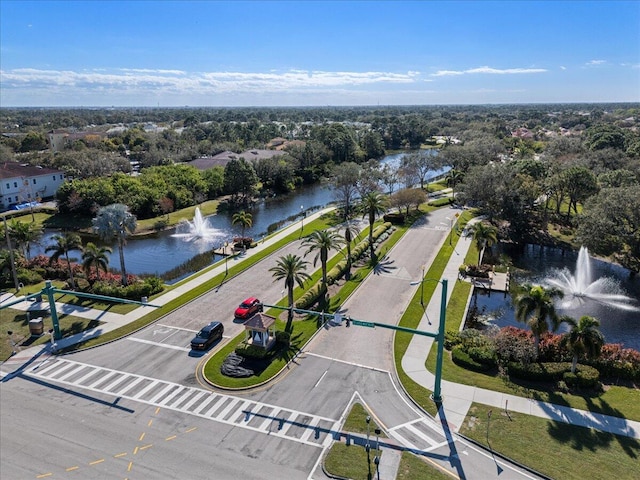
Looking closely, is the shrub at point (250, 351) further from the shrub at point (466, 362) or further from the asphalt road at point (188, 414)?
the shrub at point (466, 362)

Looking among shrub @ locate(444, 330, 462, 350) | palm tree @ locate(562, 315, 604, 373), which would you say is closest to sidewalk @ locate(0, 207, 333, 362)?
shrub @ locate(444, 330, 462, 350)

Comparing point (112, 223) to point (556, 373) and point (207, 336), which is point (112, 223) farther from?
point (556, 373)

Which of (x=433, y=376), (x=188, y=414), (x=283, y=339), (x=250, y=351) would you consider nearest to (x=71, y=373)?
(x=188, y=414)

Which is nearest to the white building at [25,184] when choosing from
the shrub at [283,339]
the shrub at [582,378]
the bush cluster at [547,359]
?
the shrub at [283,339]

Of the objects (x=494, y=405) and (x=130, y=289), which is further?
(x=130, y=289)

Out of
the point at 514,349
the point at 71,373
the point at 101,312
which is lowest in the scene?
the point at 101,312

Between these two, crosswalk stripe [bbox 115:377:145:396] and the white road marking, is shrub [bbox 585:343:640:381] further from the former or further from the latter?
crosswalk stripe [bbox 115:377:145:396]
